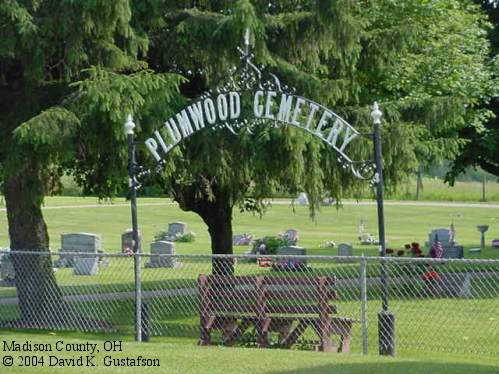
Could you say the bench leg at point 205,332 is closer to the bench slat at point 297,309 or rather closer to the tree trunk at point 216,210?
the bench slat at point 297,309

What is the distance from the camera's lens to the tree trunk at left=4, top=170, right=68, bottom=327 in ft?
52.0

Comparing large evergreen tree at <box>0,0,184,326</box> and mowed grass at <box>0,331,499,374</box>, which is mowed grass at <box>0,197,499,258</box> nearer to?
large evergreen tree at <box>0,0,184,326</box>

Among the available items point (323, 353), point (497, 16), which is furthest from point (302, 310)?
point (497, 16)

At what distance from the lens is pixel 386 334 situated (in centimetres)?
1212

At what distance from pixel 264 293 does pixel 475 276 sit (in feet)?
35.3

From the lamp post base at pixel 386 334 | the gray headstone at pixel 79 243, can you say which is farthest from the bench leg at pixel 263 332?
the gray headstone at pixel 79 243

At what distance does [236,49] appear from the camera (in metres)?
15.8

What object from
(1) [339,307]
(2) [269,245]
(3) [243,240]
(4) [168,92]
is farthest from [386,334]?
(3) [243,240]

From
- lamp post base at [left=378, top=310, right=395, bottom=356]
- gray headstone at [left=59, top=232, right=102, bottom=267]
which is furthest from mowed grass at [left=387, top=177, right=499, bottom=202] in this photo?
lamp post base at [left=378, top=310, right=395, bottom=356]

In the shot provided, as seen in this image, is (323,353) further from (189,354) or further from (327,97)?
(327,97)

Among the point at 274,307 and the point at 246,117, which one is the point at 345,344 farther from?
the point at 246,117

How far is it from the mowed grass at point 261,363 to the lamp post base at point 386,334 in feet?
2.98

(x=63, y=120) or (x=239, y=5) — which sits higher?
(x=239, y=5)

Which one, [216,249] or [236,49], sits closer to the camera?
[236,49]
